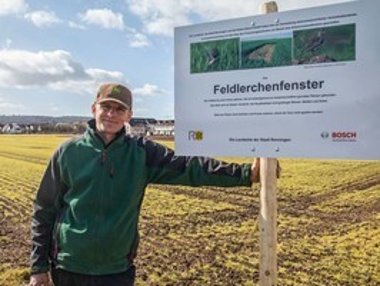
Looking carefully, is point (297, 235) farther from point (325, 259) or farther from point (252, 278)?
point (252, 278)

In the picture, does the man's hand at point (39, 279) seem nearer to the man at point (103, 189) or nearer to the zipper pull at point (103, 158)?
the man at point (103, 189)

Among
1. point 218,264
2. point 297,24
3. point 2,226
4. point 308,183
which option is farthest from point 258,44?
point 308,183

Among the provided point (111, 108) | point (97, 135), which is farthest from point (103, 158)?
point (111, 108)

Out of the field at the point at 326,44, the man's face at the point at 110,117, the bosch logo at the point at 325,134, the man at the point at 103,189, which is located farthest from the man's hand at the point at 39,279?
the field at the point at 326,44

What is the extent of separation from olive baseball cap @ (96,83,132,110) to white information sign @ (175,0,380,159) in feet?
1.00

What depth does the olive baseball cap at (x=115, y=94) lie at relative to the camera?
3.11 metres

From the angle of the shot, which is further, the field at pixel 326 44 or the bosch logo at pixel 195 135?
the bosch logo at pixel 195 135

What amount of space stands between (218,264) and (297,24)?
4583 mm

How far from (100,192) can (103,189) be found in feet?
0.08

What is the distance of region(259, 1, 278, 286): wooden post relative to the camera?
120 inches

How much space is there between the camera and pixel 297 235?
859 centimetres

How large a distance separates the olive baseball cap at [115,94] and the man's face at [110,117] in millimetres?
26

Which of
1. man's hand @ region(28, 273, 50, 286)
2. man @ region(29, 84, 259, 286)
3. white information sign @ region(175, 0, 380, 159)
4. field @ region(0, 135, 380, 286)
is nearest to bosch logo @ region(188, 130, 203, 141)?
white information sign @ region(175, 0, 380, 159)

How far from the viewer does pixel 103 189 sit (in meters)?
3.04
